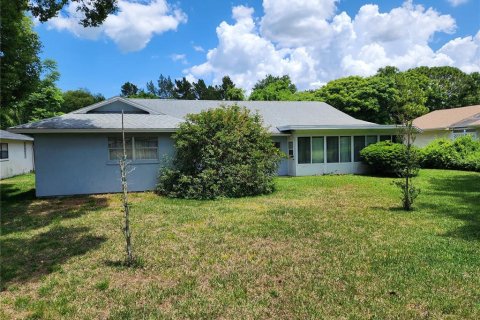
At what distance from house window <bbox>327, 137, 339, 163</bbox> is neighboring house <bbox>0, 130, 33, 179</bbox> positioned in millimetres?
18581

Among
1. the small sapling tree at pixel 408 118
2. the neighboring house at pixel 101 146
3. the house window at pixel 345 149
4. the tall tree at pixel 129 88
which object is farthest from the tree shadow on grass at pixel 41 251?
the tall tree at pixel 129 88

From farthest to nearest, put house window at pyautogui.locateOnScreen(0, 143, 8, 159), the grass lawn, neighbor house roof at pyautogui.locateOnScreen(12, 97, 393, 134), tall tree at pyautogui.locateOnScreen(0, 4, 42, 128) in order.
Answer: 1. house window at pyautogui.locateOnScreen(0, 143, 8, 159)
2. neighbor house roof at pyautogui.locateOnScreen(12, 97, 393, 134)
3. tall tree at pyautogui.locateOnScreen(0, 4, 42, 128)
4. the grass lawn

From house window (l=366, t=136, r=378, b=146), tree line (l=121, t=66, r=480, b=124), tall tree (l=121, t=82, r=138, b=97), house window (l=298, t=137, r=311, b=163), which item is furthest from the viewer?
tall tree (l=121, t=82, r=138, b=97)

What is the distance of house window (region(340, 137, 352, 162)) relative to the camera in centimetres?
1903

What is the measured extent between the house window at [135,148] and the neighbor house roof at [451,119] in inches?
826

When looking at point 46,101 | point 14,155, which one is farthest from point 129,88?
point 14,155

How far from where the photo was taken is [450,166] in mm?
20469

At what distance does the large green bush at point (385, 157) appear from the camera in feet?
55.8

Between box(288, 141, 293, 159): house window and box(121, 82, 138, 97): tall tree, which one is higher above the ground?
box(121, 82, 138, 97): tall tree

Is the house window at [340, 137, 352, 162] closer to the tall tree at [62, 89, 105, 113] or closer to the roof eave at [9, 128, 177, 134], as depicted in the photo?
the roof eave at [9, 128, 177, 134]

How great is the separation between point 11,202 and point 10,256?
7.28 metres

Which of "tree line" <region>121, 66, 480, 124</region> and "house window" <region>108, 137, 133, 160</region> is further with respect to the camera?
"tree line" <region>121, 66, 480, 124</region>

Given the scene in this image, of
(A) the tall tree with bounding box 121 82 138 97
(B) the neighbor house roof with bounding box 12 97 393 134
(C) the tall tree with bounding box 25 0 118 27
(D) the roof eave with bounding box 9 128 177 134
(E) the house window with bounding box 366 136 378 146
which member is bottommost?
(E) the house window with bounding box 366 136 378 146

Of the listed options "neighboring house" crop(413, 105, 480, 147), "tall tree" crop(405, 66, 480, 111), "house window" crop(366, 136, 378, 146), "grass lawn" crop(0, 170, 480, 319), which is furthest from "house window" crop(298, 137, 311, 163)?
"tall tree" crop(405, 66, 480, 111)
